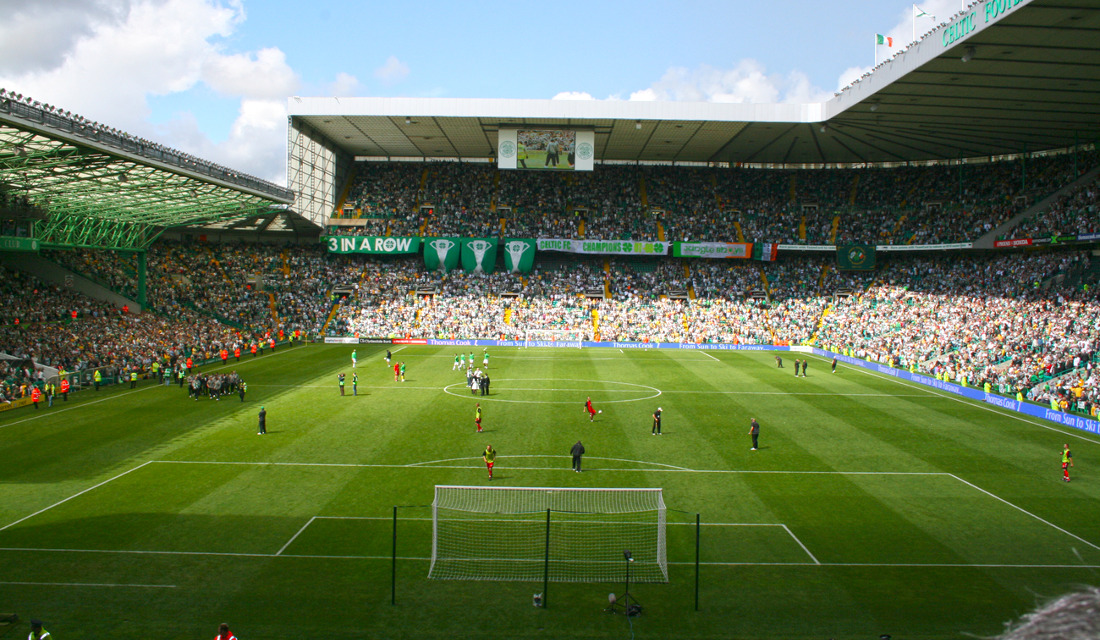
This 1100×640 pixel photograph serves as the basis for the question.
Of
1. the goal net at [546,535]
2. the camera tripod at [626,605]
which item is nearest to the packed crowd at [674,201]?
the goal net at [546,535]

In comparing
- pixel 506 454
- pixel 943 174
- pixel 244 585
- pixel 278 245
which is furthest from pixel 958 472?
pixel 278 245

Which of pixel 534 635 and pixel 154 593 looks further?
pixel 154 593

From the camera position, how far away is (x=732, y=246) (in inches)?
2479

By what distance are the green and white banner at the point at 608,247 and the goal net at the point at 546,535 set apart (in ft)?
148

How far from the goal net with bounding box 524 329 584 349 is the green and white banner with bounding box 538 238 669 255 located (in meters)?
9.11

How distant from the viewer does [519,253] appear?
209 ft

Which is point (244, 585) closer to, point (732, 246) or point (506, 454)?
point (506, 454)

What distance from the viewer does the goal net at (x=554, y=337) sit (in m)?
55.1

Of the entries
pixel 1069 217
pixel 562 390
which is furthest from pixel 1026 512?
pixel 1069 217

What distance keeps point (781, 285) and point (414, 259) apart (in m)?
34.1

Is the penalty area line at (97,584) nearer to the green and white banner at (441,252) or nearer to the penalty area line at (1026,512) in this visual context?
the penalty area line at (1026,512)

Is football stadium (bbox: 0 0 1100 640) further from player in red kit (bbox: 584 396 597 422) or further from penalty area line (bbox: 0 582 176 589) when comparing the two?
player in red kit (bbox: 584 396 597 422)

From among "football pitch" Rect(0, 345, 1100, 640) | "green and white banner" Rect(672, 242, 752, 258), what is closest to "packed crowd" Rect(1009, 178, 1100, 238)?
"green and white banner" Rect(672, 242, 752, 258)

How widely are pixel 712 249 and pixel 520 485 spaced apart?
47455 millimetres
